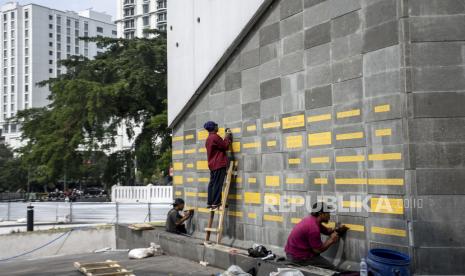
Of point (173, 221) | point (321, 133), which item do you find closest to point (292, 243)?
point (321, 133)

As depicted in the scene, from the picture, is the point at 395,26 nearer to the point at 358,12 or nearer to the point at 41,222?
the point at 358,12

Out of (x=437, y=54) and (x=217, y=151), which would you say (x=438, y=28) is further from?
(x=217, y=151)

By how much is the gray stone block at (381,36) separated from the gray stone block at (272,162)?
2.49m

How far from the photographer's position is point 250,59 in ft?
30.1

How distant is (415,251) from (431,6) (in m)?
3.11

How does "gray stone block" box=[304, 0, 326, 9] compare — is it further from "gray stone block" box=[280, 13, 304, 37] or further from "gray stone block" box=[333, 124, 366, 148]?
"gray stone block" box=[333, 124, 366, 148]

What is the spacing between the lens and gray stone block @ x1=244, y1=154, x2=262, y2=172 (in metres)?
8.85

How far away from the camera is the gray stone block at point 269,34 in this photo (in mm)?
8461

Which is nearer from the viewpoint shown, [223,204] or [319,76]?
[319,76]

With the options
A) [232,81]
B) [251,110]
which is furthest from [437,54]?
[232,81]

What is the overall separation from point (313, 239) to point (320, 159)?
1.26m

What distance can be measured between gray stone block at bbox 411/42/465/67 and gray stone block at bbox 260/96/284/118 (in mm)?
2701

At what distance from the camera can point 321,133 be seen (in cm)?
738

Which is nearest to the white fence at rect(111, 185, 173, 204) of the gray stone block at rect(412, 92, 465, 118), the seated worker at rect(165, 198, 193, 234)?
the seated worker at rect(165, 198, 193, 234)
